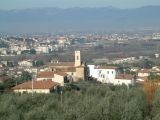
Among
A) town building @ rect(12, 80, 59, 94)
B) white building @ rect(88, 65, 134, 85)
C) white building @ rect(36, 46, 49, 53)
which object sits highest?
town building @ rect(12, 80, 59, 94)

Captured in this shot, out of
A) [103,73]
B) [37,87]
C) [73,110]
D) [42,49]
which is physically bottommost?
[42,49]

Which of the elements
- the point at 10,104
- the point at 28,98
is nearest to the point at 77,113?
the point at 10,104

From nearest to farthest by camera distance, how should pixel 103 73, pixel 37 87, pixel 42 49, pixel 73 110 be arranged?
pixel 73 110, pixel 37 87, pixel 103 73, pixel 42 49

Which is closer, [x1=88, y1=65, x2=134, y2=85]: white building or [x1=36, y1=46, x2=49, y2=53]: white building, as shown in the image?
[x1=88, y1=65, x2=134, y2=85]: white building

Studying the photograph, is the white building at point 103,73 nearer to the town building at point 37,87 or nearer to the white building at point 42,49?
the town building at point 37,87

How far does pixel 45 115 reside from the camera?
663 inches

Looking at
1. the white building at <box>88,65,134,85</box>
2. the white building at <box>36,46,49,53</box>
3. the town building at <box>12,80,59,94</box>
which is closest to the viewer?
the town building at <box>12,80,59,94</box>

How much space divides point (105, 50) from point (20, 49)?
14333 millimetres

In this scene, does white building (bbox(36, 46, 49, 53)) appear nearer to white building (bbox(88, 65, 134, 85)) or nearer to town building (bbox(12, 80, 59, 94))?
white building (bbox(88, 65, 134, 85))

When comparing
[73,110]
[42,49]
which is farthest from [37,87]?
[42,49]

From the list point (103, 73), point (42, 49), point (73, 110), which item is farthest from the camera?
point (42, 49)

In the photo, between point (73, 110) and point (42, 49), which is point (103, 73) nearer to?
point (73, 110)

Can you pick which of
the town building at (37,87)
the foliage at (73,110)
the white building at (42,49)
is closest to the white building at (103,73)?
the town building at (37,87)

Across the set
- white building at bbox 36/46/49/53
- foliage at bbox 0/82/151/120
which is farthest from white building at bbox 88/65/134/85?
white building at bbox 36/46/49/53
